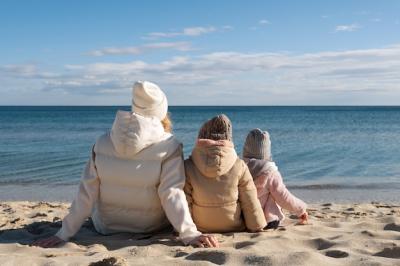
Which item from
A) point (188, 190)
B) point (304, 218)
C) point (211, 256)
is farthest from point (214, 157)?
point (304, 218)

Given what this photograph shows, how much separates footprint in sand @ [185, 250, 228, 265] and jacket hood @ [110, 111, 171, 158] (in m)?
1.12

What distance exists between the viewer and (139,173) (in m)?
4.81

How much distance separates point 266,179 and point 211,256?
159 centimetres

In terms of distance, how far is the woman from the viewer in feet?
15.5

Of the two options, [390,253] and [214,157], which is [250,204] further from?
[390,253]

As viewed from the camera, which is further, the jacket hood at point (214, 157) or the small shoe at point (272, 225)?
the small shoe at point (272, 225)

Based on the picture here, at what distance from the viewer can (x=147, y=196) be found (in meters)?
4.90

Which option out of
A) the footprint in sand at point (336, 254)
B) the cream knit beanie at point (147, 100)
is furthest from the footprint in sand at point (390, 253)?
the cream knit beanie at point (147, 100)

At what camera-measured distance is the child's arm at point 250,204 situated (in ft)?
16.8

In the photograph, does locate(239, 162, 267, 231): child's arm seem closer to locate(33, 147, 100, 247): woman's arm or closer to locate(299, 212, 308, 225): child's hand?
locate(299, 212, 308, 225): child's hand

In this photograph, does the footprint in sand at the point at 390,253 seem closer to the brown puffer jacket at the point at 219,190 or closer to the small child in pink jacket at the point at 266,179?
the brown puffer jacket at the point at 219,190

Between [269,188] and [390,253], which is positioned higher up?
[269,188]

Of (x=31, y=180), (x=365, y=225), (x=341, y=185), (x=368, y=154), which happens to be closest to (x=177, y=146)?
(x=365, y=225)

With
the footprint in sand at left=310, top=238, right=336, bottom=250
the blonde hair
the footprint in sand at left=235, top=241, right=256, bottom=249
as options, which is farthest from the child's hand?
the blonde hair
